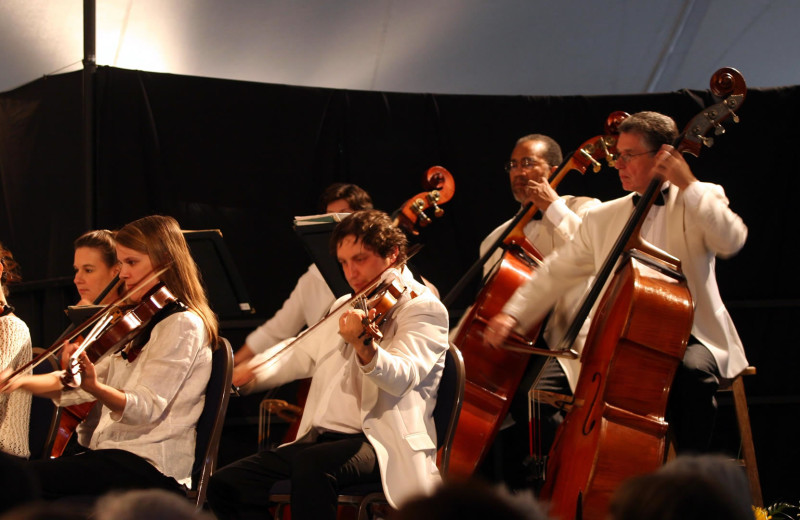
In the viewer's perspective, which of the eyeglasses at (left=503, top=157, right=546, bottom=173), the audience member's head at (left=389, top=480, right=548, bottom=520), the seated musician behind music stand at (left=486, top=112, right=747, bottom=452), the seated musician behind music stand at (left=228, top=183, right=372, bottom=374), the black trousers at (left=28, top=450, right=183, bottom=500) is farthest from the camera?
the eyeglasses at (left=503, top=157, right=546, bottom=173)

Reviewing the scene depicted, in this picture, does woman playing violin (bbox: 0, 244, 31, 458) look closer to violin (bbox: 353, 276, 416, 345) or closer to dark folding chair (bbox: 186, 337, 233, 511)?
dark folding chair (bbox: 186, 337, 233, 511)

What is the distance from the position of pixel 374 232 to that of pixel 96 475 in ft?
3.39

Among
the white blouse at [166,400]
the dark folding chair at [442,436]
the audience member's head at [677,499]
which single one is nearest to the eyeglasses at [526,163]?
the dark folding chair at [442,436]

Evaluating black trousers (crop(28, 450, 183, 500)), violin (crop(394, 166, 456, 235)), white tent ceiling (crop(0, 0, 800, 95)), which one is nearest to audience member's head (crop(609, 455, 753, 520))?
black trousers (crop(28, 450, 183, 500))

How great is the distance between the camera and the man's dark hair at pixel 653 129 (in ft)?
10.1

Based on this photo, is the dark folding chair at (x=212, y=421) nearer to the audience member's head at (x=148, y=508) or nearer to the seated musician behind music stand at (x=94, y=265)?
the seated musician behind music stand at (x=94, y=265)

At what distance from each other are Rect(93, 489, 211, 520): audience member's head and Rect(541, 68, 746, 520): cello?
1.74m

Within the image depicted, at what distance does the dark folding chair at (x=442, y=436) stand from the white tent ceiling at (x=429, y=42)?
232 centimetres

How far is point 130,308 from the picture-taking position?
8.64 ft

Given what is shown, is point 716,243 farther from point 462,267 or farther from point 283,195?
point 283,195

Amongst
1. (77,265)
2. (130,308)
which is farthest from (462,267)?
(130,308)

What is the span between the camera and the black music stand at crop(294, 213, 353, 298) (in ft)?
10.5

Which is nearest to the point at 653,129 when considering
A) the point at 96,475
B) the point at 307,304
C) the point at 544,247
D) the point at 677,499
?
the point at 544,247

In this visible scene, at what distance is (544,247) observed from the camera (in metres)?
3.73
